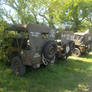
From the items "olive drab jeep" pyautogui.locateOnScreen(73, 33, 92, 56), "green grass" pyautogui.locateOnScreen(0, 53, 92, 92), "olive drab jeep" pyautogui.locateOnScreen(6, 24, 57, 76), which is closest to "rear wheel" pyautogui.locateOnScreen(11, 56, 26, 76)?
"olive drab jeep" pyautogui.locateOnScreen(6, 24, 57, 76)

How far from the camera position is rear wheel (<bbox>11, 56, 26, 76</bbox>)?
4.57 m

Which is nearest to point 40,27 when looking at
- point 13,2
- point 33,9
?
point 13,2

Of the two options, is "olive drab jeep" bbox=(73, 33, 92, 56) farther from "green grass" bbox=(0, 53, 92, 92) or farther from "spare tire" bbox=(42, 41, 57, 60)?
"spare tire" bbox=(42, 41, 57, 60)

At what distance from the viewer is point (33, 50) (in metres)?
4.24

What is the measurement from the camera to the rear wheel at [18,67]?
4.57 meters

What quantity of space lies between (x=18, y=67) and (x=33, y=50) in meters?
1.10

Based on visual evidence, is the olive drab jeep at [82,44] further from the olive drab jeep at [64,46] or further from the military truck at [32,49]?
the military truck at [32,49]

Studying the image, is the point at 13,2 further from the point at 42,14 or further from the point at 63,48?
the point at 63,48

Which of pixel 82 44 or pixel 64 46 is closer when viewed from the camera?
pixel 64 46

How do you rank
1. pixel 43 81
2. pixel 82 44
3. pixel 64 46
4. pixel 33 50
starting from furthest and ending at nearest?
pixel 82 44, pixel 64 46, pixel 43 81, pixel 33 50

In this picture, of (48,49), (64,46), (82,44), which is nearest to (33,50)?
(48,49)

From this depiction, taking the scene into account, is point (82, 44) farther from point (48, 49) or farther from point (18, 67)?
point (18, 67)

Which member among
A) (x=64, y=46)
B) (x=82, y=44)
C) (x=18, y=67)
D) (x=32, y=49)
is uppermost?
(x=32, y=49)

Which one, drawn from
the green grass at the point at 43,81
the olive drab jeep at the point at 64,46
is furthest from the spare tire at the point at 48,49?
the olive drab jeep at the point at 64,46
